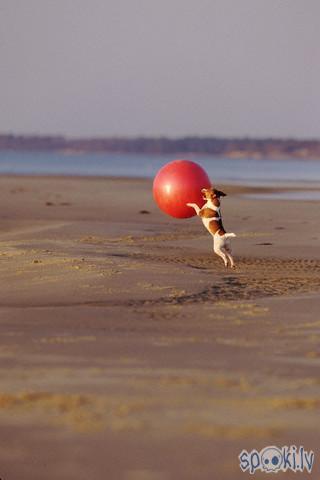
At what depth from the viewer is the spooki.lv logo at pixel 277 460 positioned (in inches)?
223

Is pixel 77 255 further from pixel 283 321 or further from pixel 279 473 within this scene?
pixel 279 473

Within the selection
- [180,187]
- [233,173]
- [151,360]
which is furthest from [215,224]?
[233,173]

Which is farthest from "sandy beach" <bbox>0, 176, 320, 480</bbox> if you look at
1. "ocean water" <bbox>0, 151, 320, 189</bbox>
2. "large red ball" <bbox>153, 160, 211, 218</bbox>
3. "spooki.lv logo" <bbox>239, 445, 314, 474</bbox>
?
"ocean water" <bbox>0, 151, 320, 189</bbox>

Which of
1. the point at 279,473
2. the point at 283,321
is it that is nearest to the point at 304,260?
the point at 283,321

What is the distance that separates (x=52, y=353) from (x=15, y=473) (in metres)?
2.70

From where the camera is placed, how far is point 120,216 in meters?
26.4

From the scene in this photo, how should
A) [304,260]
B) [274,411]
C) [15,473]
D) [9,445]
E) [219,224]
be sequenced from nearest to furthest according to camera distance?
[15,473] < [9,445] < [274,411] < [219,224] < [304,260]

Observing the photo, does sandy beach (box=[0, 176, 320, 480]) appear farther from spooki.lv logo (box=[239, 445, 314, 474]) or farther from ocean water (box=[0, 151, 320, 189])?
ocean water (box=[0, 151, 320, 189])

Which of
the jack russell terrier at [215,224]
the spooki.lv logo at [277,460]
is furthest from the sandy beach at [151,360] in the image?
the jack russell terrier at [215,224]

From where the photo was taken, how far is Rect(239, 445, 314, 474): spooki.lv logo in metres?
5.65

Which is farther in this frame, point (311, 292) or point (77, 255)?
point (77, 255)

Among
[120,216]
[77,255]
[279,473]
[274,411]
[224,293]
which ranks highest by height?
[120,216]

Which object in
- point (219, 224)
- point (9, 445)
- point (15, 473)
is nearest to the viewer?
point (15, 473)

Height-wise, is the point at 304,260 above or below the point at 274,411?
above
